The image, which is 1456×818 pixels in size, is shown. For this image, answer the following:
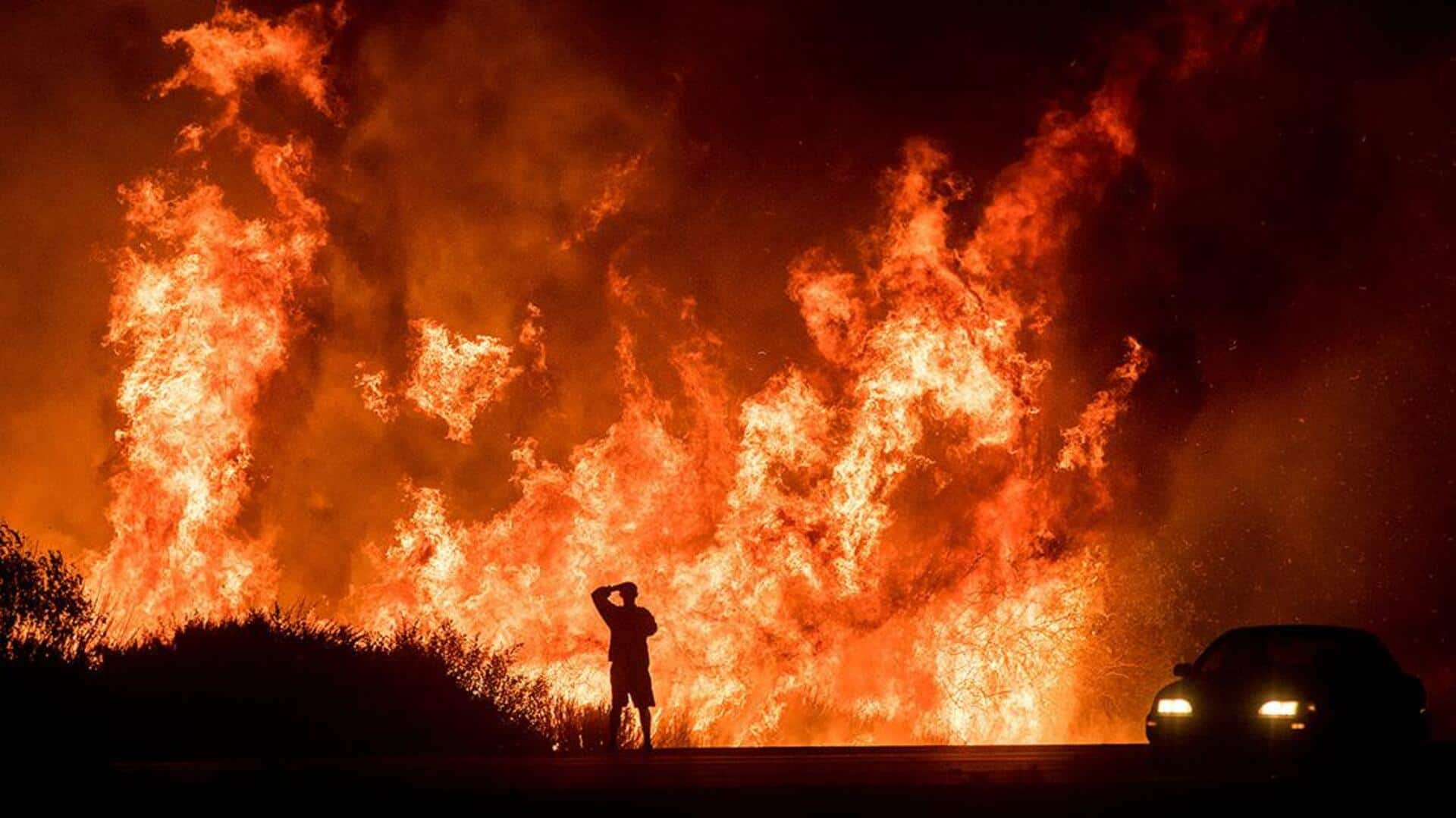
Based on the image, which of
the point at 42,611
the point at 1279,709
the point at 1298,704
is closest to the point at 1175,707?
the point at 1279,709

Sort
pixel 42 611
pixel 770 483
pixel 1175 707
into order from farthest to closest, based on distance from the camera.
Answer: pixel 770 483
pixel 42 611
pixel 1175 707

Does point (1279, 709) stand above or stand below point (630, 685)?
below

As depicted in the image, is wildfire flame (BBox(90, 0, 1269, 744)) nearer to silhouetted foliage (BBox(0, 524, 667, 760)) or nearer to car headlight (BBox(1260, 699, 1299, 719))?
silhouetted foliage (BBox(0, 524, 667, 760))

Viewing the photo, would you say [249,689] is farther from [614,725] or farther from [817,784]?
[817,784]

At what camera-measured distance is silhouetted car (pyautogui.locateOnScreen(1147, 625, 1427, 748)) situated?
14.0 m

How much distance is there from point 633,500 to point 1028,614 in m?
6.87

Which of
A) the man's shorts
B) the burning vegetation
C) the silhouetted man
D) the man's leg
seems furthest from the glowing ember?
the man's leg

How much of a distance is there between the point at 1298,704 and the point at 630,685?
27.4ft

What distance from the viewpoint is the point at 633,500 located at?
30188mm

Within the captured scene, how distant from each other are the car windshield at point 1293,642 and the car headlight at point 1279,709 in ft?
1.52

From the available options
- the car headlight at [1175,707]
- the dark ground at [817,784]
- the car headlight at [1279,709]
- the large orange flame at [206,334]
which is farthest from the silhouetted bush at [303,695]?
the large orange flame at [206,334]

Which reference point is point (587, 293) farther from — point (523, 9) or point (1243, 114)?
point (1243, 114)

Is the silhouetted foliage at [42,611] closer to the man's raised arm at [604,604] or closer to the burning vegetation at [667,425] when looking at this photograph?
the man's raised arm at [604,604]

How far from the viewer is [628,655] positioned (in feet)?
66.9
